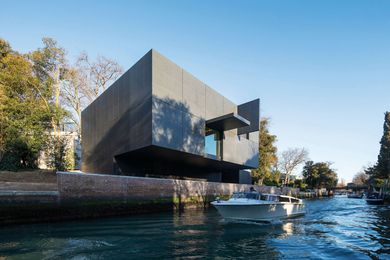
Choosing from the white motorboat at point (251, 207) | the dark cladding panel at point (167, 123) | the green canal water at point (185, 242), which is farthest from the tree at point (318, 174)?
the green canal water at point (185, 242)

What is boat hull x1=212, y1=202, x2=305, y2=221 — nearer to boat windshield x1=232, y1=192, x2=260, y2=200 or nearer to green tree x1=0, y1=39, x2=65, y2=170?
boat windshield x1=232, y1=192, x2=260, y2=200

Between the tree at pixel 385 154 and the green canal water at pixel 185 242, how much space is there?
161 feet

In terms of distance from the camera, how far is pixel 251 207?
17.5 meters

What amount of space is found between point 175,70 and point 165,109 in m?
4.10

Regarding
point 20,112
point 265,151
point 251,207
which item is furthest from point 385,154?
point 20,112

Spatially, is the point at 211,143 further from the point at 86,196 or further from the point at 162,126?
the point at 86,196

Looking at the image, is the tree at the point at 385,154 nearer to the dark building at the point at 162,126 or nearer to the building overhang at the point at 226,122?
the dark building at the point at 162,126

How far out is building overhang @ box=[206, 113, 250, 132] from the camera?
30.5 m

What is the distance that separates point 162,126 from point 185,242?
50.8 ft

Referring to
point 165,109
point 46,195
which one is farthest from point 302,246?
point 165,109

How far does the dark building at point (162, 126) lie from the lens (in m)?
25.8

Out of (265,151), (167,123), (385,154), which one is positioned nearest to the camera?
(167,123)

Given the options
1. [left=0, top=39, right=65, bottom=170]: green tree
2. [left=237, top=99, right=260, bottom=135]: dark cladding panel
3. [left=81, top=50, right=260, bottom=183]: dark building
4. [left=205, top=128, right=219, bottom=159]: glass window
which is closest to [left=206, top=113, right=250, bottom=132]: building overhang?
[left=81, top=50, right=260, bottom=183]: dark building

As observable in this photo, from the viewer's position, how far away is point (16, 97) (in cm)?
3212
